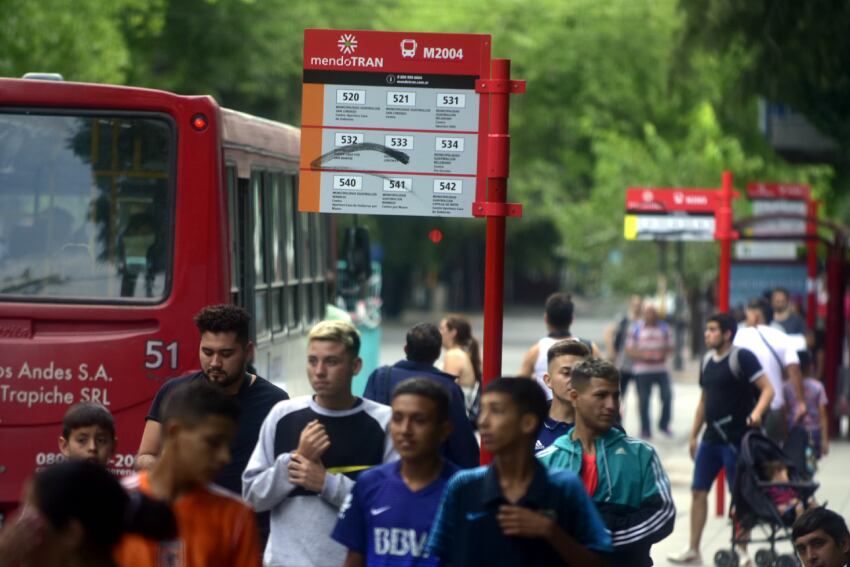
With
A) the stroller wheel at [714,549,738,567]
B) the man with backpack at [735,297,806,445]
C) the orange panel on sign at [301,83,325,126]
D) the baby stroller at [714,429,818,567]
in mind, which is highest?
the orange panel on sign at [301,83,325,126]

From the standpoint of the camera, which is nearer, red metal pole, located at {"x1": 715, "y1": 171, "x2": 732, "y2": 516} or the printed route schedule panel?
the printed route schedule panel

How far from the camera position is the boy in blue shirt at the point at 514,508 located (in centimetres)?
452

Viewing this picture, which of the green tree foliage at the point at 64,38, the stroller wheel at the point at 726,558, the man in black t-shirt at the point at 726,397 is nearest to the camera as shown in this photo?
the stroller wheel at the point at 726,558

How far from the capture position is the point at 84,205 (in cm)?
923

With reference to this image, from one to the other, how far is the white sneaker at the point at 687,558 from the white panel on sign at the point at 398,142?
5.22 meters

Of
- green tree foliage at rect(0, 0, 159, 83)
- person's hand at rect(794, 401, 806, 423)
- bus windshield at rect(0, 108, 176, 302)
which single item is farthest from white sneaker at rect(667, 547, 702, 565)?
green tree foliage at rect(0, 0, 159, 83)

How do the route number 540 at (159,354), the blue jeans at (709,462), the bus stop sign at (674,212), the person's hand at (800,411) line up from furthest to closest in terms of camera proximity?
the bus stop sign at (674,212), the person's hand at (800,411), the blue jeans at (709,462), the route number 540 at (159,354)

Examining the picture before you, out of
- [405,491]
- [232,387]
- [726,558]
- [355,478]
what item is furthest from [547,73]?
[405,491]

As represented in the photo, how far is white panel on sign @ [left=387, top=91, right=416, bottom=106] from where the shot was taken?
718 cm

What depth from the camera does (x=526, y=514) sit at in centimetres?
448

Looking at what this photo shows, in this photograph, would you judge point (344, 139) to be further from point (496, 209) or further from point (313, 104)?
point (496, 209)

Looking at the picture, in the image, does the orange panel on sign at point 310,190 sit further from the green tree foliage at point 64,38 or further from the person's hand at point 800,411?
the green tree foliage at point 64,38

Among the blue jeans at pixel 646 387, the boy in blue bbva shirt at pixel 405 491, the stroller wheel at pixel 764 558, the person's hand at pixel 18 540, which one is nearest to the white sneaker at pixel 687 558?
the stroller wheel at pixel 764 558

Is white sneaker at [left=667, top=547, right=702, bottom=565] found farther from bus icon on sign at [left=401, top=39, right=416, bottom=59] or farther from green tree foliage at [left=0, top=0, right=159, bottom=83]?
green tree foliage at [left=0, top=0, right=159, bottom=83]
